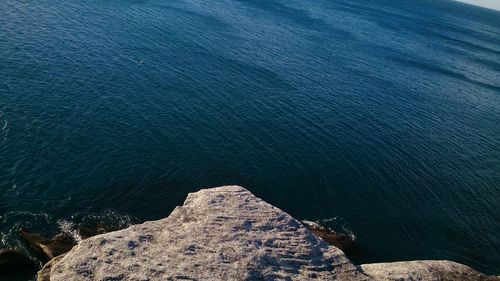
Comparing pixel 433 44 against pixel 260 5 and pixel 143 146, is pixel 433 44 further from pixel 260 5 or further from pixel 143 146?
pixel 143 146

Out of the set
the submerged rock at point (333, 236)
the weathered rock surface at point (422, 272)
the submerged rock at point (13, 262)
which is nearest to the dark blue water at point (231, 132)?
the submerged rock at point (333, 236)

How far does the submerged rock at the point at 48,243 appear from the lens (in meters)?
41.6

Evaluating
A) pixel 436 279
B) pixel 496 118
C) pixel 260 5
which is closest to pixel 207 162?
pixel 436 279


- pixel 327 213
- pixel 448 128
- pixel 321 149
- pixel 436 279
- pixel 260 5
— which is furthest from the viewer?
pixel 260 5

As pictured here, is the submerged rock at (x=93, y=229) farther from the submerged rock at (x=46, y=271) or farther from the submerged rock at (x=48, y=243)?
the submerged rock at (x=46, y=271)

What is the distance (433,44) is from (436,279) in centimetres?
16632

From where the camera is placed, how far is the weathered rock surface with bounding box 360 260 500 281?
140 ft

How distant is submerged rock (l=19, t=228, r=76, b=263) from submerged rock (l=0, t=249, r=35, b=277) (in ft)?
4.48

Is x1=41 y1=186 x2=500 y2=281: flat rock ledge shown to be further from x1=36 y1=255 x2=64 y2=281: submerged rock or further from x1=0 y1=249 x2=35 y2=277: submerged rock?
x1=0 y1=249 x2=35 y2=277: submerged rock

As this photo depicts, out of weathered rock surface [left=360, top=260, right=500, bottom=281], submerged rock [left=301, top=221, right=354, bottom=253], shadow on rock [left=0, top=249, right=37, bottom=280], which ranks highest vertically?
weathered rock surface [left=360, top=260, right=500, bottom=281]

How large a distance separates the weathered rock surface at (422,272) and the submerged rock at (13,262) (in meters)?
35.3

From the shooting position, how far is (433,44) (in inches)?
7274

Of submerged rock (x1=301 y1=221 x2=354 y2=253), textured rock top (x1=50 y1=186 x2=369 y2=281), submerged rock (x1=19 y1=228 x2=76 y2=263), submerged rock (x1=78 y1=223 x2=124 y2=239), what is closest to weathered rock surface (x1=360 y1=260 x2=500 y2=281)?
textured rock top (x1=50 y1=186 x2=369 y2=281)

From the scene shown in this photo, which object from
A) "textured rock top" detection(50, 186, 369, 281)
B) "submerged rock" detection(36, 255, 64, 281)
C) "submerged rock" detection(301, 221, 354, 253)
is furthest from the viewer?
"submerged rock" detection(301, 221, 354, 253)
